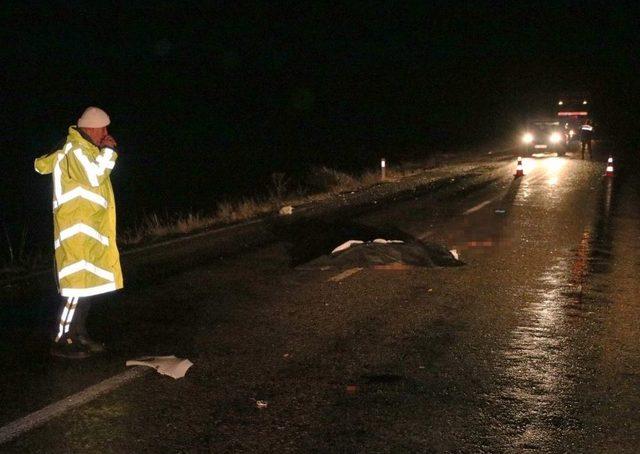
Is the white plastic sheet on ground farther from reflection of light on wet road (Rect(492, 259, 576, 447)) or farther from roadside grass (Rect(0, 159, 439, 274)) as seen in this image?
roadside grass (Rect(0, 159, 439, 274))

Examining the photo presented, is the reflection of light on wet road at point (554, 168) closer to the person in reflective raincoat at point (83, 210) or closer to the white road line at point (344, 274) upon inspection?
the white road line at point (344, 274)

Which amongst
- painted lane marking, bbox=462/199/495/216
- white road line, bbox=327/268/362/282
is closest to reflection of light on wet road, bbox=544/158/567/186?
painted lane marking, bbox=462/199/495/216

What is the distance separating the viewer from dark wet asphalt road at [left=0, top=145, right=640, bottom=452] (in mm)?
4277

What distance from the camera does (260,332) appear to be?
21.2 ft

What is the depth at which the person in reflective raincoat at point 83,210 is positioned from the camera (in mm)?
5535

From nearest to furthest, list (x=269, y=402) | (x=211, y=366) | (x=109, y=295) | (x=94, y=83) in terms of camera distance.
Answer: (x=269, y=402)
(x=211, y=366)
(x=109, y=295)
(x=94, y=83)

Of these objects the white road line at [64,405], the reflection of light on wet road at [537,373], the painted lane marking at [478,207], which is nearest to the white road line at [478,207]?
the painted lane marking at [478,207]

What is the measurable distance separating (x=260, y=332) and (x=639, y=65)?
113m

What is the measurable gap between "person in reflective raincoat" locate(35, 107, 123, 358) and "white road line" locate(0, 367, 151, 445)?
26.3 inches

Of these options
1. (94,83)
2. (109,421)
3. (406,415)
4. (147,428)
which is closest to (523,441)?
(406,415)

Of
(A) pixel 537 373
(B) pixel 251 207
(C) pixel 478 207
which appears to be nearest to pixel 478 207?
(C) pixel 478 207

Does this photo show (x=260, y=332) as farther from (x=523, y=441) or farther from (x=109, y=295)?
(x=523, y=441)

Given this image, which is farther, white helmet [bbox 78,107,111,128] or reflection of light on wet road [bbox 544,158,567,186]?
reflection of light on wet road [bbox 544,158,567,186]

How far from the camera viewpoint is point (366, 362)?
→ 5.56 metres
